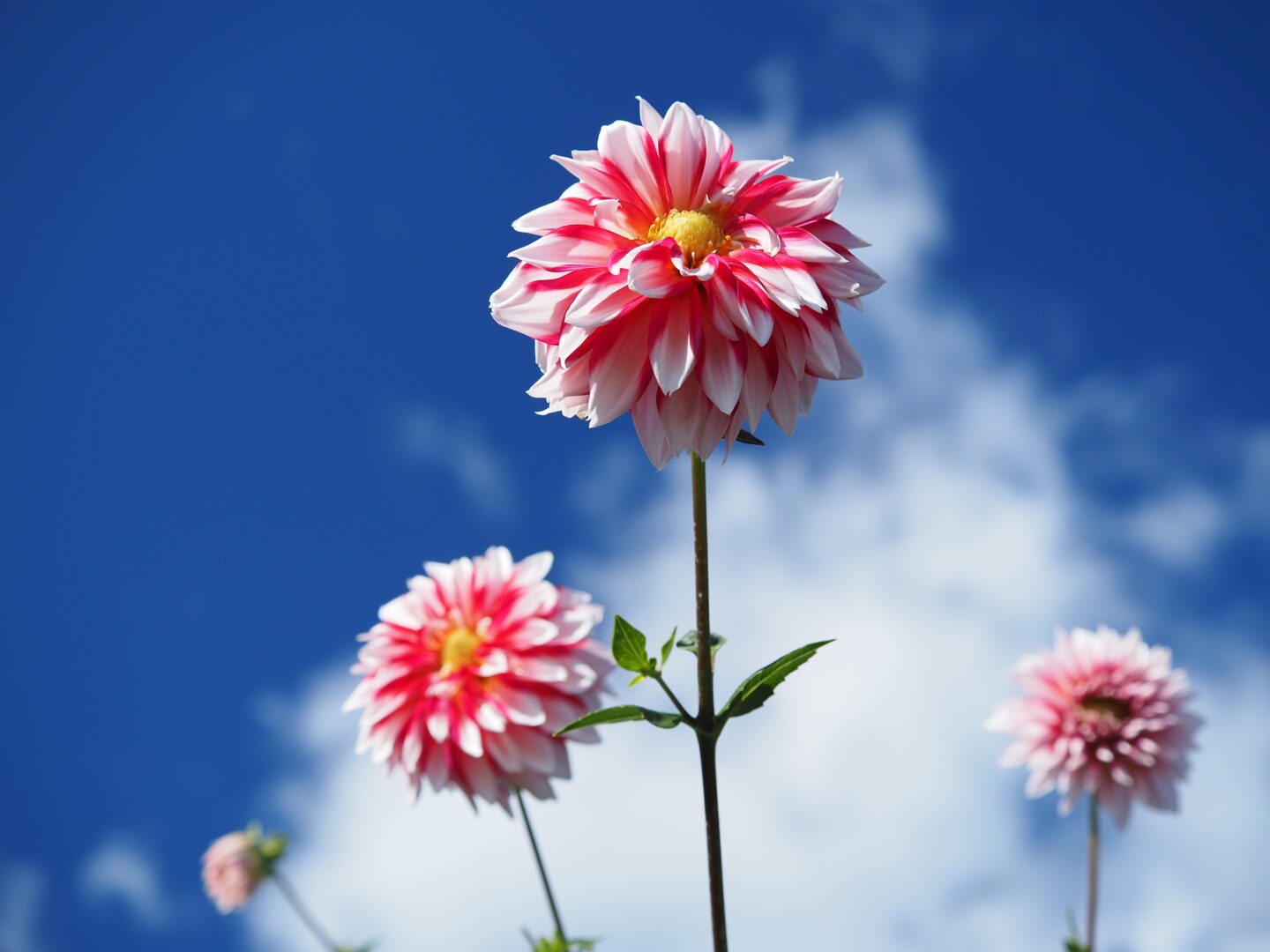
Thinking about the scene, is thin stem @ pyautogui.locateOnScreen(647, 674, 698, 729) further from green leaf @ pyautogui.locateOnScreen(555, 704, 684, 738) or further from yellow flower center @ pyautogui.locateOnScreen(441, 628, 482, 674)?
yellow flower center @ pyautogui.locateOnScreen(441, 628, 482, 674)

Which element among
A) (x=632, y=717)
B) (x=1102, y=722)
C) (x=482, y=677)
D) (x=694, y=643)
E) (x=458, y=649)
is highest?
(x=1102, y=722)

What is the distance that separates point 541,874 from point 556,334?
5.90 ft

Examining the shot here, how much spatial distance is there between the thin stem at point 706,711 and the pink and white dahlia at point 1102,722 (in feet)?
11.9

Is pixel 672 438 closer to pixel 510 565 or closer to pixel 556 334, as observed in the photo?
pixel 556 334

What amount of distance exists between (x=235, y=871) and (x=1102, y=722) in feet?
16.3

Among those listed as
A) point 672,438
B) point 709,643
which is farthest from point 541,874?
point 672,438

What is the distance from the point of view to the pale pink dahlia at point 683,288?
1.97 metres

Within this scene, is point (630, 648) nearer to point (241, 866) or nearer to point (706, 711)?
point (706, 711)

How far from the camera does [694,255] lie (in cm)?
211

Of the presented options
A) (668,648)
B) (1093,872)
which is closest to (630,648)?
(668,648)

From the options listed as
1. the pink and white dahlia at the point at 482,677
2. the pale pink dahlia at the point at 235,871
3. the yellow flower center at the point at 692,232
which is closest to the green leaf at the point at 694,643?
the yellow flower center at the point at 692,232

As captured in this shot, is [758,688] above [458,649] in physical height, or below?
below

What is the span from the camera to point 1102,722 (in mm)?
5066

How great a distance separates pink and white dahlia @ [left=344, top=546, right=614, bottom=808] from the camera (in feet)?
10.9
